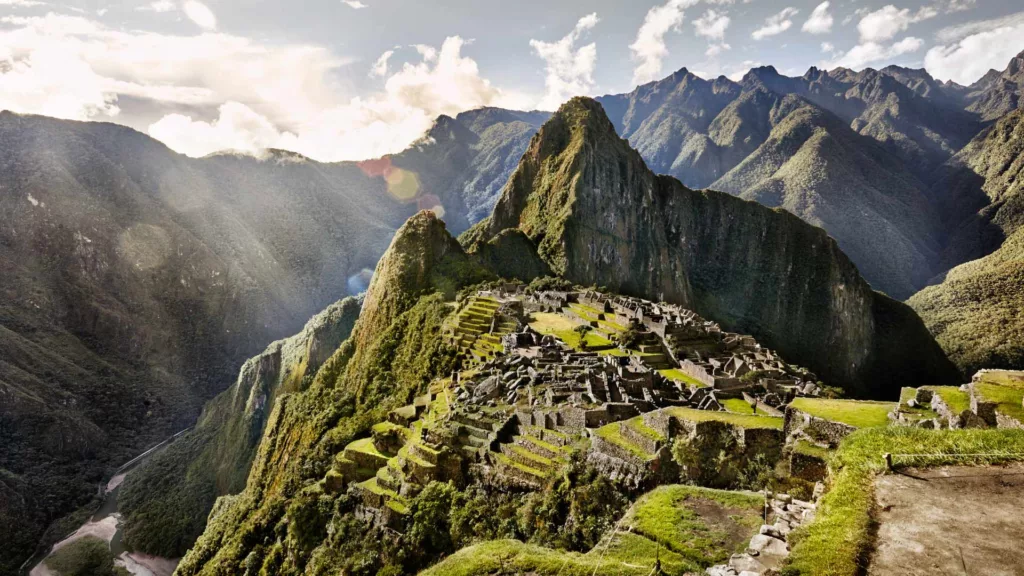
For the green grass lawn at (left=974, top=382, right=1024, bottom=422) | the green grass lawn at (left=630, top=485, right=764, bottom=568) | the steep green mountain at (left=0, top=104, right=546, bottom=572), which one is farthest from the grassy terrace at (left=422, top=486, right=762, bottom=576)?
the steep green mountain at (left=0, top=104, right=546, bottom=572)

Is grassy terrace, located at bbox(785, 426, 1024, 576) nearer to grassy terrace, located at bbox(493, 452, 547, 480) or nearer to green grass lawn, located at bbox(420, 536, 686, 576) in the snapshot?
green grass lawn, located at bbox(420, 536, 686, 576)

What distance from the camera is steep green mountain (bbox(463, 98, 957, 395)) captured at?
139m

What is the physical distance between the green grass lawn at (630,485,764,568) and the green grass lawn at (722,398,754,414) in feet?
42.8

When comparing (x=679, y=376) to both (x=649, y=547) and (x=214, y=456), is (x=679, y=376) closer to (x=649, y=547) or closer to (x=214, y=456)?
(x=649, y=547)

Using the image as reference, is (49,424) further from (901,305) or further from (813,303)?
(901,305)

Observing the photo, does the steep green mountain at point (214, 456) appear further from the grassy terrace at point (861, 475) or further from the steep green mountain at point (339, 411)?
the grassy terrace at point (861, 475)

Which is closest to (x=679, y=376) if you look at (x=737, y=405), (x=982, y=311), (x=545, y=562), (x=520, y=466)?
(x=737, y=405)

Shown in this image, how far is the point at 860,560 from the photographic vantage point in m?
8.18

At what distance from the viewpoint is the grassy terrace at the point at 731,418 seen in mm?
17406

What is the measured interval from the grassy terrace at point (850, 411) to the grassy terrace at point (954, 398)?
53.7 inches

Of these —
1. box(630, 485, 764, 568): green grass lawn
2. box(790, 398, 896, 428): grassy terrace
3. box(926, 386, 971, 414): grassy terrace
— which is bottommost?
box(630, 485, 764, 568): green grass lawn

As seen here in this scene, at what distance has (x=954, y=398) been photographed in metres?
15.8

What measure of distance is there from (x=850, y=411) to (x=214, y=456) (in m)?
106

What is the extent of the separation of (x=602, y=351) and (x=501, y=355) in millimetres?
8408
